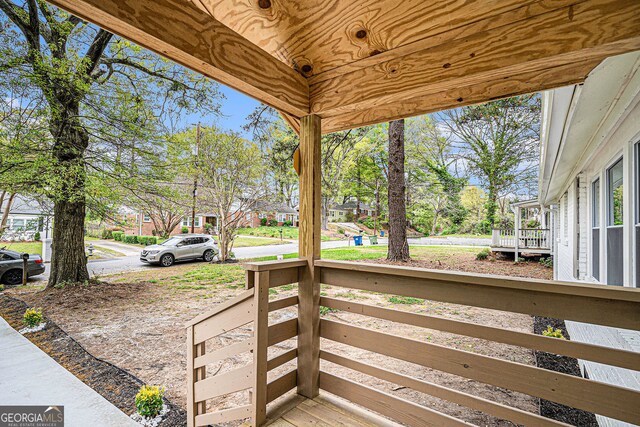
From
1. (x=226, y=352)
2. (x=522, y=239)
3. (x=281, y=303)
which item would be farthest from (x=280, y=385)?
(x=522, y=239)

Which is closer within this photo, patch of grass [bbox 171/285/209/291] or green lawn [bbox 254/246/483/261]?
patch of grass [bbox 171/285/209/291]

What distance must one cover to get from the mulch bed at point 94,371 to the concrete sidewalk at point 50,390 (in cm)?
8

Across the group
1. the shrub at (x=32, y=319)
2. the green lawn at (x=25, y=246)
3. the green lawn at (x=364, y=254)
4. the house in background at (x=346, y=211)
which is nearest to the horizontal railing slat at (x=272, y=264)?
the shrub at (x=32, y=319)

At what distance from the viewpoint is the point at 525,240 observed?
11055mm

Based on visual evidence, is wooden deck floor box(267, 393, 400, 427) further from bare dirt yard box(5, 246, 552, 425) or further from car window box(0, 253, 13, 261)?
car window box(0, 253, 13, 261)

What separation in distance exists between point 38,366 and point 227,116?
6.31 m

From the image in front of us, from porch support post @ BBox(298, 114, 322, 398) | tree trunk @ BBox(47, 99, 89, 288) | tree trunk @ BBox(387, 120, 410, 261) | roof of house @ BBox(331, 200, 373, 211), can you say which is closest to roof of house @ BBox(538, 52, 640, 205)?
porch support post @ BBox(298, 114, 322, 398)

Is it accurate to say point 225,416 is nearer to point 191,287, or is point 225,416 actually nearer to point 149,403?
point 149,403

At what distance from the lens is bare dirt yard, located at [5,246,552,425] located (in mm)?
2855

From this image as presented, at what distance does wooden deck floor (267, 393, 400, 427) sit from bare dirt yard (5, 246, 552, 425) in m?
1.09

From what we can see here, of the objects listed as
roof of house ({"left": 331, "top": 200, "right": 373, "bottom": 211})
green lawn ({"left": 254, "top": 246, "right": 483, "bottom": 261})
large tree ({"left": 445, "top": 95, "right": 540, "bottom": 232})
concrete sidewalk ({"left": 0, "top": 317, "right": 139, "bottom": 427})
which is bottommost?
concrete sidewalk ({"left": 0, "top": 317, "right": 139, "bottom": 427})

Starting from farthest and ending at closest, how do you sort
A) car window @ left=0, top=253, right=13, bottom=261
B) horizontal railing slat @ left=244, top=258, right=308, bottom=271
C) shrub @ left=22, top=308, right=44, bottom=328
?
car window @ left=0, top=253, right=13, bottom=261 < shrub @ left=22, top=308, right=44, bottom=328 < horizontal railing slat @ left=244, top=258, right=308, bottom=271

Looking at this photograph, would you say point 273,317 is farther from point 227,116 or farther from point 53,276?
point 227,116

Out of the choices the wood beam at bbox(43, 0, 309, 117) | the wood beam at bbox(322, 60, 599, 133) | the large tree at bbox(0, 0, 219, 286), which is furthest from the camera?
the large tree at bbox(0, 0, 219, 286)
